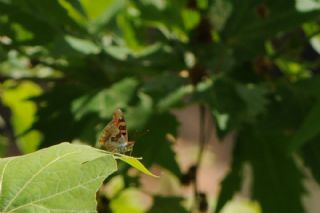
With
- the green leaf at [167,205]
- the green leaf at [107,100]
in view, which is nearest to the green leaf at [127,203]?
the green leaf at [167,205]

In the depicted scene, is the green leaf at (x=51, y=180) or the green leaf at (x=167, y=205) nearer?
the green leaf at (x=51, y=180)

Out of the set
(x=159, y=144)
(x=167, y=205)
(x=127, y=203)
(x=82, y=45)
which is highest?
(x=82, y=45)

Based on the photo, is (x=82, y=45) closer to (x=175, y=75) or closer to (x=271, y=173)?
(x=175, y=75)

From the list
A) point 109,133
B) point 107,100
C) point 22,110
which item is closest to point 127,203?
point 22,110

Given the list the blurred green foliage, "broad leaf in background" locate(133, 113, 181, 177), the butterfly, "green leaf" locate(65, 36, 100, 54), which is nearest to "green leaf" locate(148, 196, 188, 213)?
the blurred green foliage

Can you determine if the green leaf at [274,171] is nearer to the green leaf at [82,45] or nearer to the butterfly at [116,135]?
the green leaf at [82,45]

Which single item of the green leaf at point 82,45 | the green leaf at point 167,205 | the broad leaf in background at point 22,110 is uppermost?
the green leaf at point 82,45

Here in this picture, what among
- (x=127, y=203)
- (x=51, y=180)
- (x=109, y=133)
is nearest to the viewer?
(x=51, y=180)

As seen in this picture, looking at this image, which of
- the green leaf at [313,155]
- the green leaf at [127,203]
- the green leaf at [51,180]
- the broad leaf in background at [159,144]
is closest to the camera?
the green leaf at [51,180]
